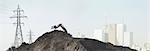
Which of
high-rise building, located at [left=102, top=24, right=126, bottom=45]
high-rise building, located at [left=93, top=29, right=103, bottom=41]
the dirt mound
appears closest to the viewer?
the dirt mound

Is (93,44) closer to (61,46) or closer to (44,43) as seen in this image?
(61,46)

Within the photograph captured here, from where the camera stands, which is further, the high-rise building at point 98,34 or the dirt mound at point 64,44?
the high-rise building at point 98,34

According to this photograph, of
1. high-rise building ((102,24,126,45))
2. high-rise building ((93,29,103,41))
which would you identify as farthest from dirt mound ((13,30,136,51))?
high-rise building ((93,29,103,41))

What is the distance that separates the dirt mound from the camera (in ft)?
26.1

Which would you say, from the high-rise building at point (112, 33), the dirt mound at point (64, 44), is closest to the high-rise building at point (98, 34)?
the high-rise building at point (112, 33)

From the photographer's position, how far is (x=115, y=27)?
136 m

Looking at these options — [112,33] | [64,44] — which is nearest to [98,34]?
[112,33]

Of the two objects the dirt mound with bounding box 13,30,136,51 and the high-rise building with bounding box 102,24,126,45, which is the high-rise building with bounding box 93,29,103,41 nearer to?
the high-rise building with bounding box 102,24,126,45

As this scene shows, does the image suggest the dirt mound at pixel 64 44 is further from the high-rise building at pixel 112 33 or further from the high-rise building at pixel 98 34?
the high-rise building at pixel 98 34

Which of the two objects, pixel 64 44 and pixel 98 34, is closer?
pixel 64 44

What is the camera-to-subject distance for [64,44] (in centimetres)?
843

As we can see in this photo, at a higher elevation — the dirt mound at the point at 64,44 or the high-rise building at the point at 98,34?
the dirt mound at the point at 64,44

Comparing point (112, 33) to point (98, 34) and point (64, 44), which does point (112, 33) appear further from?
point (64, 44)

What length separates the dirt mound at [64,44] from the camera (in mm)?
7961
